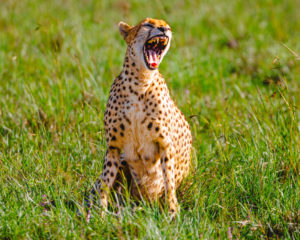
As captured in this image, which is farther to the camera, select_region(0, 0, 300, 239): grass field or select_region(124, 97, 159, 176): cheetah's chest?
select_region(124, 97, 159, 176): cheetah's chest

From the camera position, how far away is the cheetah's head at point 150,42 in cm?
279

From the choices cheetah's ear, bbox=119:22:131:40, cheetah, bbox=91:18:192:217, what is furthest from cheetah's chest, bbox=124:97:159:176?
cheetah's ear, bbox=119:22:131:40

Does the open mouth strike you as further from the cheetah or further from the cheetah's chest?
the cheetah's chest

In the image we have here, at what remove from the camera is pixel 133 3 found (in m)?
7.64

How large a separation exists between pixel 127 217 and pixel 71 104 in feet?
5.98

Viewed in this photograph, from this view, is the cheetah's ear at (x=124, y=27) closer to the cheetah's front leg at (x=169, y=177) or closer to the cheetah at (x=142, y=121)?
the cheetah at (x=142, y=121)

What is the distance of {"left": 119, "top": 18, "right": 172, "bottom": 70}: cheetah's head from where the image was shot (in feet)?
9.17

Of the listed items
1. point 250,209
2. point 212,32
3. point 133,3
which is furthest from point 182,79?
point 133,3

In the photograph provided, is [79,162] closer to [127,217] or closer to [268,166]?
[127,217]

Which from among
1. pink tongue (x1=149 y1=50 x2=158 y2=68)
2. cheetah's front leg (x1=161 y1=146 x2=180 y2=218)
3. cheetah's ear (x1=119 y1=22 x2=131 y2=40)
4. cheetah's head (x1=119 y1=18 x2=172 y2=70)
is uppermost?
cheetah's ear (x1=119 y1=22 x2=131 y2=40)

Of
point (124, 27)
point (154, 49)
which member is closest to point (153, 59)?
point (154, 49)

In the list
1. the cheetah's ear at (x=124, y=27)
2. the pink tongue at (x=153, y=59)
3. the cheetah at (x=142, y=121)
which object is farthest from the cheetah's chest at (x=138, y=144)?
the cheetah's ear at (x=124, y=27)

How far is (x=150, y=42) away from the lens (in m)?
2.85

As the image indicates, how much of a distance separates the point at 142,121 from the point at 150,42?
44 cm
